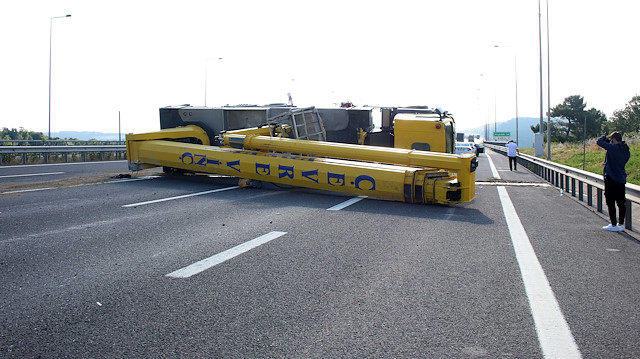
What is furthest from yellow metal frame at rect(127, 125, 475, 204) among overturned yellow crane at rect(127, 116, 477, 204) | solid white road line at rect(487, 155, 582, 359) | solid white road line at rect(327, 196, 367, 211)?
solid white road line at rect(487, 155, 582, 359)

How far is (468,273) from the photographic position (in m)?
5.45

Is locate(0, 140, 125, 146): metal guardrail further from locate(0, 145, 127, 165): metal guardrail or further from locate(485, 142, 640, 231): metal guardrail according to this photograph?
locate(485, 142, 640, 231): metal guardrail

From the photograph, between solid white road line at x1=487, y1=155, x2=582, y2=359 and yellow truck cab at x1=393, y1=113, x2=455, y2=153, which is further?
yellow truck cab at x1=393, y1=113, x2=455, y2=153

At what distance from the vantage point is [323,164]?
11438mm

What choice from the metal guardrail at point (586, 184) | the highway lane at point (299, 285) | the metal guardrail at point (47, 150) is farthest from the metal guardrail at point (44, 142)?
the metal guardrail at point (586, 184)

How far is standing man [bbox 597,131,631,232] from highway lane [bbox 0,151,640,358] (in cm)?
52

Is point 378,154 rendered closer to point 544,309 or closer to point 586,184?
point 586,184

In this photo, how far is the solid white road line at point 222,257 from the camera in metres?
5.21

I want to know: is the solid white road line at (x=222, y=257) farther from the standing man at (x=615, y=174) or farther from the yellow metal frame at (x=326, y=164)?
the standing man at (x=615, y=174)

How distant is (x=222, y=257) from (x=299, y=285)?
53.3 inches

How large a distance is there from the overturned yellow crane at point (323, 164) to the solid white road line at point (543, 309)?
3.28 metres

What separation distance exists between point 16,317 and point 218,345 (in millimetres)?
1628

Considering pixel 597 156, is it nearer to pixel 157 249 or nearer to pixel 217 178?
pixel 217 178

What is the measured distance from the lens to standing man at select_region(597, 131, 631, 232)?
8.48 meters
